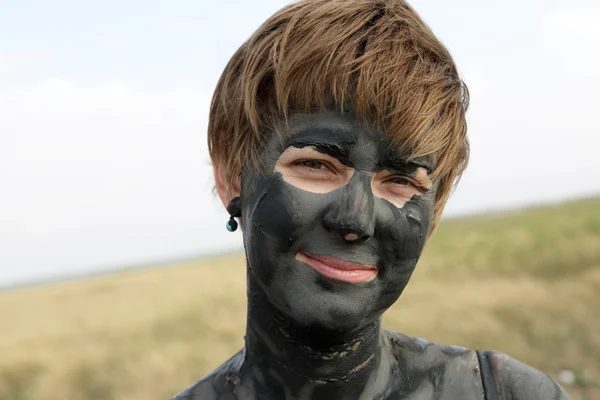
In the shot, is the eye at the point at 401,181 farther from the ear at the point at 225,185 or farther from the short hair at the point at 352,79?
the ear at the point at 225,185

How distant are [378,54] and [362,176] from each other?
42 centimetres

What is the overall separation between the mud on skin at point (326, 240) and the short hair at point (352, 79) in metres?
0.07

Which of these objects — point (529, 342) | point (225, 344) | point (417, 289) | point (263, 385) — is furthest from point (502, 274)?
point (263, 385)

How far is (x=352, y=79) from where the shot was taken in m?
2.25

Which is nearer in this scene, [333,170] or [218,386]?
[333,170]

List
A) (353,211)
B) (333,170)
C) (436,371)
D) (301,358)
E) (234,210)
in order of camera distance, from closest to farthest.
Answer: (353,211) < (333,170) < (301,358) < (234,210) < (436,371)

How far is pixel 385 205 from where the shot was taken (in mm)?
2256

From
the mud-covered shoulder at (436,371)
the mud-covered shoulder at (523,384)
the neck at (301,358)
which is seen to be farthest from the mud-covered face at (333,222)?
the mud-covered shoulder at (523,384)

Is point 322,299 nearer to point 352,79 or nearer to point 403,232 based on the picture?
point 403,232

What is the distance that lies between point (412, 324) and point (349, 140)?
6.75 m

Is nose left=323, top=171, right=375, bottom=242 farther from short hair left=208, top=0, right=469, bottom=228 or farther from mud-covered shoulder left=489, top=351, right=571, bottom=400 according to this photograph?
mud-covered shoulder left=489, top=351, right=571, bottom=400

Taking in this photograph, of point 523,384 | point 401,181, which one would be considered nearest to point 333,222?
point 401,181

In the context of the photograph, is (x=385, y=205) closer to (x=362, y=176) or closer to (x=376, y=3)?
(x=362, y=176)

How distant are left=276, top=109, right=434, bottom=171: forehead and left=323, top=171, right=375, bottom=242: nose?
6 centimetres
